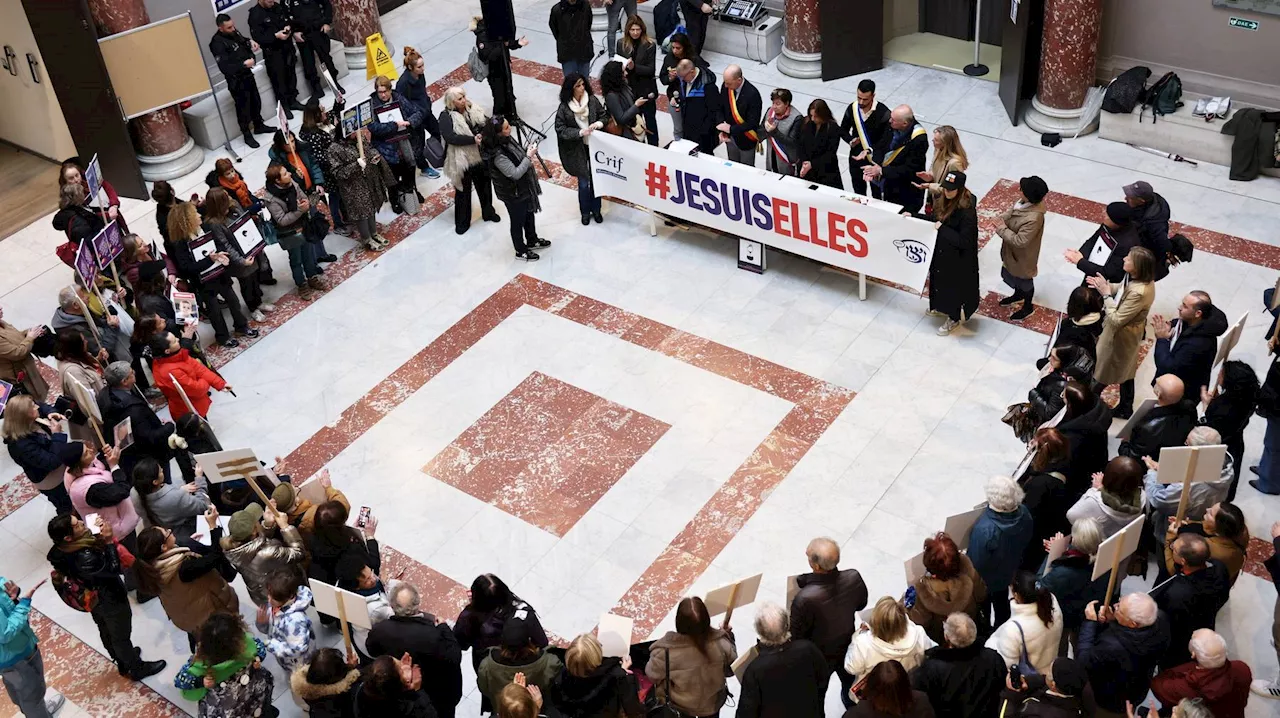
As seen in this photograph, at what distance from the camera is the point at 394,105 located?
12.7 meters

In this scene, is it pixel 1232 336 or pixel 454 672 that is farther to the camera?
pixel 1232 336

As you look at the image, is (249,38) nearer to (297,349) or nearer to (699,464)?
(297,349)

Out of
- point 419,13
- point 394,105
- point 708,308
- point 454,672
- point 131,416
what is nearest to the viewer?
point 454,672

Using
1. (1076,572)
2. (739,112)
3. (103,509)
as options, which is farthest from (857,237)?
(103,509)

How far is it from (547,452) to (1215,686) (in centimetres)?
539

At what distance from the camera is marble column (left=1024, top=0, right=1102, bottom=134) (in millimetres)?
12641

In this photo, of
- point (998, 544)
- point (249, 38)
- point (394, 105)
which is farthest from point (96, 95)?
point (998, 544)

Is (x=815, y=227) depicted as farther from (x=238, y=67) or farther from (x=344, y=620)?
(x=238, y=67)

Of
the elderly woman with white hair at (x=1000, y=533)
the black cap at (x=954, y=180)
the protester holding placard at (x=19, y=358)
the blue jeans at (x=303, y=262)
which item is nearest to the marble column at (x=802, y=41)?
the black cap at (x=954, y=180)

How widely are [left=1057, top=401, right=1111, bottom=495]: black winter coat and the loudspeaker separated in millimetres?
8874

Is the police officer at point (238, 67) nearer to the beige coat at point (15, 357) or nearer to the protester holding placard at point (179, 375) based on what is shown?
the beige coat at point (15, 357)

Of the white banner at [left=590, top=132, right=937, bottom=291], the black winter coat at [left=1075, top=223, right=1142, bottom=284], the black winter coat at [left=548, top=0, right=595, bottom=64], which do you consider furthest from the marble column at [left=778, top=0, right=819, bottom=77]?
the black winter coat at [left=1075, top=223, right=1142, bottom=284]

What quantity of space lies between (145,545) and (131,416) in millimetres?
1856

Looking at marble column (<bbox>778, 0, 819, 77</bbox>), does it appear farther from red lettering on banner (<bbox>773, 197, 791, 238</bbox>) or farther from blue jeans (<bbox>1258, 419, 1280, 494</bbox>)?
blue jeans (<bbox>1258, 419, 1280, 494</bbox>)
